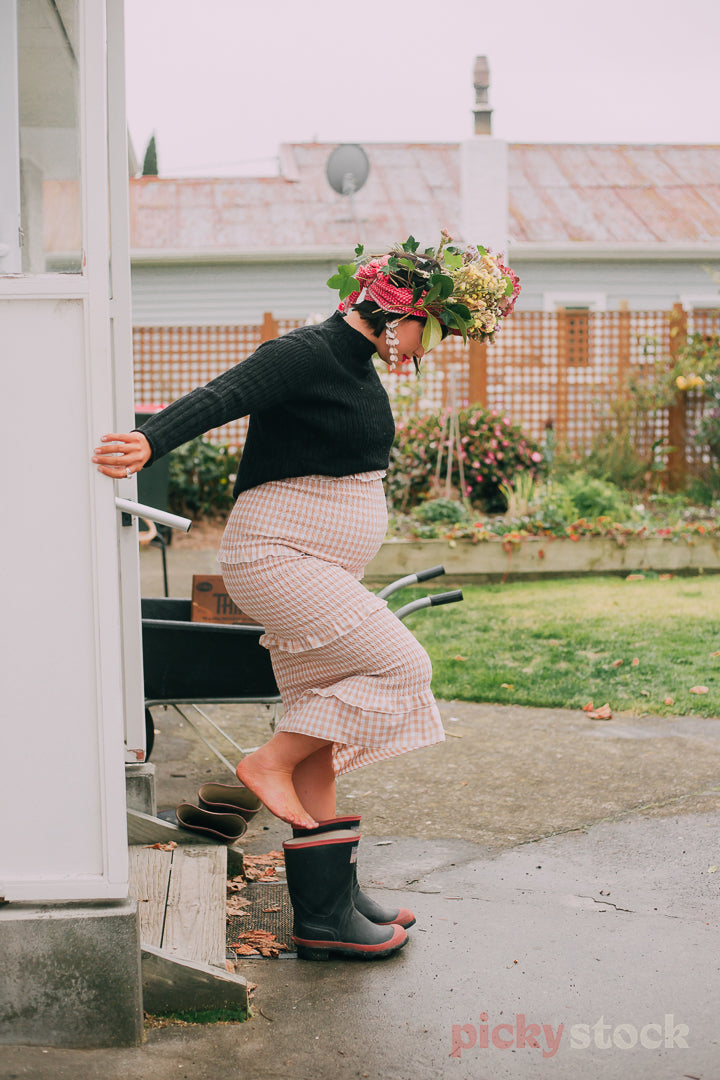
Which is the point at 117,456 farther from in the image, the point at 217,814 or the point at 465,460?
the point at 465,460

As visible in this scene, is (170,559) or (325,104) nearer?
(170,559)

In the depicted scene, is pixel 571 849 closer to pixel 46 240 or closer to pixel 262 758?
pixel 262 758

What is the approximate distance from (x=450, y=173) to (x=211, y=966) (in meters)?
18.5

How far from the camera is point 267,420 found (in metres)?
2.73

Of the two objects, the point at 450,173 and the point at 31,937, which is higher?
the point at 450,173

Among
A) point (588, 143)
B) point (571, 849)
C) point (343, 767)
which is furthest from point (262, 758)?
point (588, 143)

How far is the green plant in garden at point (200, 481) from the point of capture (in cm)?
1123

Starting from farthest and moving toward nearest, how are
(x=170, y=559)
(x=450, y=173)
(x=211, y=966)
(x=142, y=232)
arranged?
(x=450, y=173)
(x=142, y=232)
(x=170, y=559)
(x=211, y=966)

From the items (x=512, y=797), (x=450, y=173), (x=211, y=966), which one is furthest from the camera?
(x=450, y=173)

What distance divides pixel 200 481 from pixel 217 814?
27.2ft

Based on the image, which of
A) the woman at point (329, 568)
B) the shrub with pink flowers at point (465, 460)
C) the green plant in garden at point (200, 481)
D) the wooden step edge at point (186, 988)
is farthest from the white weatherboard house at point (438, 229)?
the wooden step edge at point (186, 988)

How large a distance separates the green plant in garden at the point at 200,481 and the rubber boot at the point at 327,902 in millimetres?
8701

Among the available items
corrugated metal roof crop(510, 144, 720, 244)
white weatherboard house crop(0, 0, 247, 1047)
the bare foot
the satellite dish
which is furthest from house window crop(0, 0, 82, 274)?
corrugated metal roof crop(510, 144, 720, 244)

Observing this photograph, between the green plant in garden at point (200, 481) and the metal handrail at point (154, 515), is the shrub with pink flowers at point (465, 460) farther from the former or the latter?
the metal handrail at point (154, 515)
